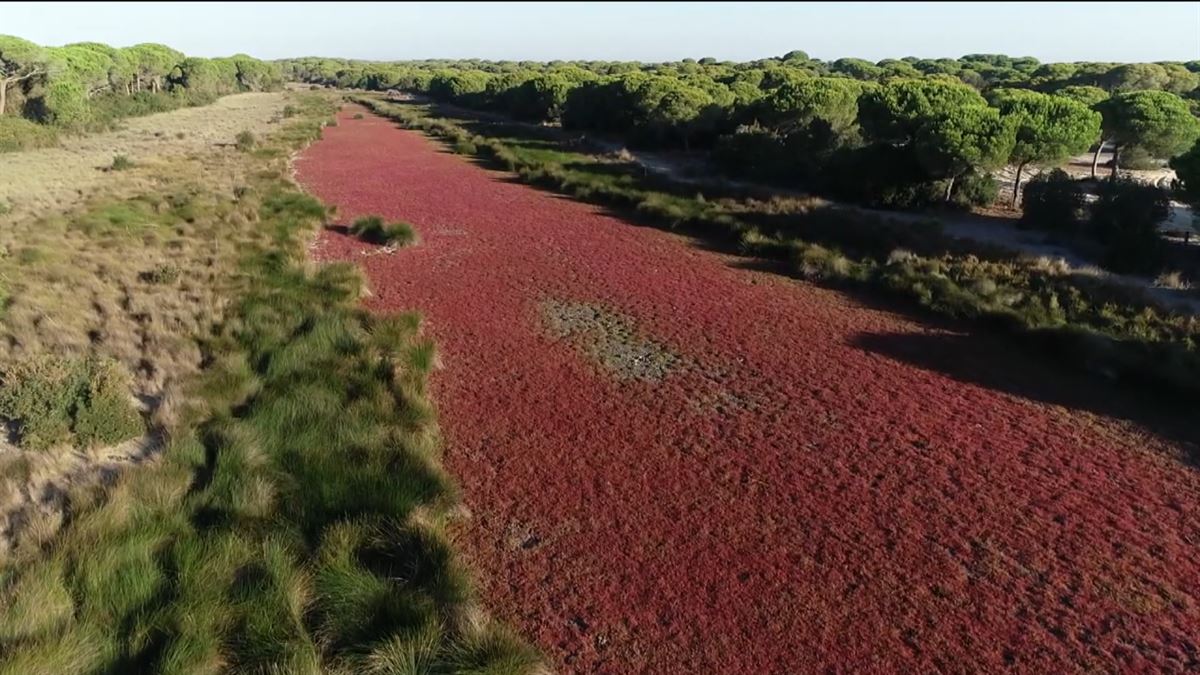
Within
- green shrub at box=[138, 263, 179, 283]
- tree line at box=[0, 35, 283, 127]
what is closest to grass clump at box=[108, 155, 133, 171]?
green shrub at box=[138, 263, 179, 283]

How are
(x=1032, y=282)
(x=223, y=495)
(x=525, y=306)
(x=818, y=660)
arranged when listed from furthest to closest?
(x=1032, y=282)
(x=525, y=306)
(x=223, y=495)
(x=818, y=660)

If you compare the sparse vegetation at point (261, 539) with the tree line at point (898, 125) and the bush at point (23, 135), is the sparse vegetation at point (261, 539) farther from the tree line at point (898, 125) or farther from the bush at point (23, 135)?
the bush at point (23, 135)

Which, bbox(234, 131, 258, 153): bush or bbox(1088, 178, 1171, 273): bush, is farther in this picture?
bbox(234, 131, 258, 153): bush

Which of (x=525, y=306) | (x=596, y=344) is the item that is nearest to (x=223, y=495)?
(x=596, y=344)

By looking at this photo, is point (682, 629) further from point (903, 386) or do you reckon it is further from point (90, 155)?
point (90, 155)

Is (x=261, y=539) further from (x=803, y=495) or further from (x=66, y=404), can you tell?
(x=803, y=495)

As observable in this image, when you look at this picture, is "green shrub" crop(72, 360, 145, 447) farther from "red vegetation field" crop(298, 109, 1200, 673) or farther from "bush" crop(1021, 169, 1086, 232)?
"bush" crop(1021, 169, 1086, 232)
